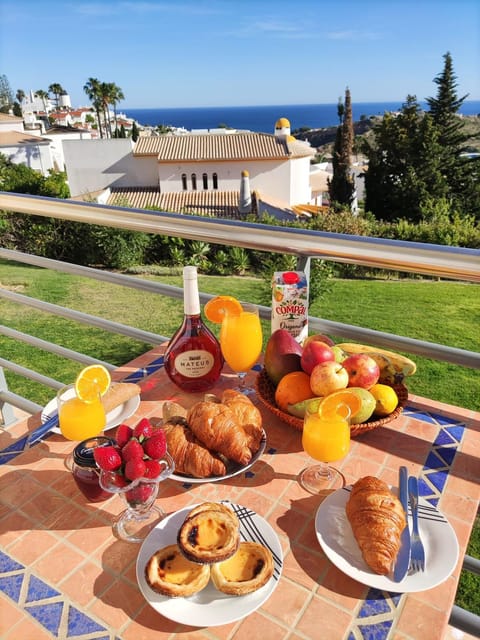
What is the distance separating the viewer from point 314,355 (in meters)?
1.10

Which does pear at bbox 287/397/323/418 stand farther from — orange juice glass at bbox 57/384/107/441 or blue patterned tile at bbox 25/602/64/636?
blue patterned tile at bbox 25/602/64/636

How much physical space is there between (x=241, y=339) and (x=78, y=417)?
1.46 feet

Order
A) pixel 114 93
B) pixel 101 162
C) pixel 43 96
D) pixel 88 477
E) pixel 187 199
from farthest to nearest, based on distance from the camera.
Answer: pixel 43 96 < pixel 114 93 < pixel 101 162 < pixel 187 199 < pixel 88 477

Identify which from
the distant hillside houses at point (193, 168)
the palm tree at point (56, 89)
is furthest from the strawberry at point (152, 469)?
the palm tree at point (56, 89)

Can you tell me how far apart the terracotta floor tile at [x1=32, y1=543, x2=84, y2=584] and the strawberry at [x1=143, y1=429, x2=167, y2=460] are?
19 centimetres

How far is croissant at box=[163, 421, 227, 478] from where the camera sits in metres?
0.91

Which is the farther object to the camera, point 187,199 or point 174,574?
point 187,199

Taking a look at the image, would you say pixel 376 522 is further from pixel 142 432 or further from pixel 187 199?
pixel 187 199

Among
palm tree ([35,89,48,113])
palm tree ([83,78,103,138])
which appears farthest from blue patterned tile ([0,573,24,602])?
palm tree ([35,89,48,113])

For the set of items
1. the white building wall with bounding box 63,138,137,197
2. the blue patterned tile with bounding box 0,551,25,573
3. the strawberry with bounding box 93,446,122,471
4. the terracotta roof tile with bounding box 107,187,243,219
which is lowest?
the terracotta roof tile with bounding box 107,187,243,219

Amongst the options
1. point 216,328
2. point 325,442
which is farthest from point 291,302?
point 216,328

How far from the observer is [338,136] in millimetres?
25297

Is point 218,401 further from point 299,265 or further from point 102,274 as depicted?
point 102,274

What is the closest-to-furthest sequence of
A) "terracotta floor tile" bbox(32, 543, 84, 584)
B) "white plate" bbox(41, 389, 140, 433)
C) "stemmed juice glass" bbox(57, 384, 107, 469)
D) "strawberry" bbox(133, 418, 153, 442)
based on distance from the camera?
1. "terracotta floor tile" bbox(32, 543, 84, 584)
2. "strawberry" bbox(133, 418, 153, 442)
3. "stemmed juice glass" bbox(57, 384, 107, 469)
4. "white plate" bbox(41, 389, 140, 433)
